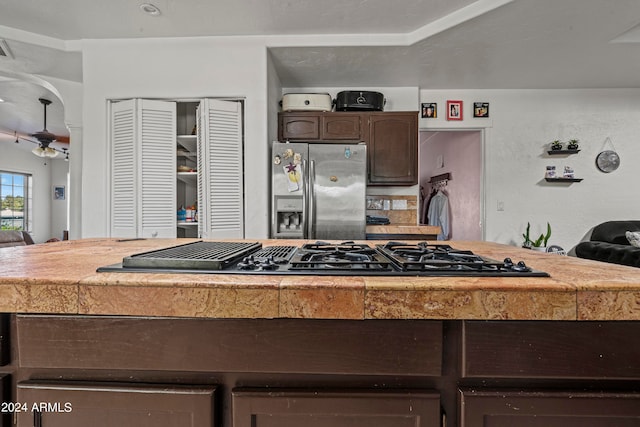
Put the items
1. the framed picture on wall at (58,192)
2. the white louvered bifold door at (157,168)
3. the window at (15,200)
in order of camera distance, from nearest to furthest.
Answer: the white louvered bifold door at (157,168), the window at (15,200), the framed picture on wall at (58,192)

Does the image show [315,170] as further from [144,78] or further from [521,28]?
[521,28]

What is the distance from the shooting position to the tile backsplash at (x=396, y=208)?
12.5 feet

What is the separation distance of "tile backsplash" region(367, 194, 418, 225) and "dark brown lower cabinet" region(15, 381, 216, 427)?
Answer: 10.9ft

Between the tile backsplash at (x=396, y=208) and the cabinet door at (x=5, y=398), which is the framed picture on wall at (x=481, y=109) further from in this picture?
the cabinet door at (x=5, y=398)

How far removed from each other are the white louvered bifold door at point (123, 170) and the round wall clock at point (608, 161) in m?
5.28

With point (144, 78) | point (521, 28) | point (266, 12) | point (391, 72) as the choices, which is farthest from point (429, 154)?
point (144, 78)

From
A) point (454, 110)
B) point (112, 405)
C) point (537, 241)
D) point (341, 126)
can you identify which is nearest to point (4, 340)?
point (112, 405)

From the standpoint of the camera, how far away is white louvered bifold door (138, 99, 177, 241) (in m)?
2.84

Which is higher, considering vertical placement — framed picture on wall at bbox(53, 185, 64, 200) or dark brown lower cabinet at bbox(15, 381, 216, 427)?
framed picture on wall at bbox(53, 185, 64, 200)

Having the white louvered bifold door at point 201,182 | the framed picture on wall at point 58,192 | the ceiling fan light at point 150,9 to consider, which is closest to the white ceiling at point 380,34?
the ceiling fan light at point 150,9

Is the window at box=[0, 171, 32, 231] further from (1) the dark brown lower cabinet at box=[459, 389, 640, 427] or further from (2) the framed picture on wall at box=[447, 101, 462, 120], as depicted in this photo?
(1) the dark brown lower cabinet at box=[459, 389, 640, 427]

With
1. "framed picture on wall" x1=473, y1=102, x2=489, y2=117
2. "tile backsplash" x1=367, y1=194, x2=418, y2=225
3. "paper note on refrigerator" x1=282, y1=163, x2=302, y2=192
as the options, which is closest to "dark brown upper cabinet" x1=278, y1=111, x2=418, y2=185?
"tile backsplash" x1=367, y1=194, x2=418, y2=225

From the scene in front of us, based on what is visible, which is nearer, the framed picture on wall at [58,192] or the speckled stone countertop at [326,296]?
the speckled stone countertop at [326,296]

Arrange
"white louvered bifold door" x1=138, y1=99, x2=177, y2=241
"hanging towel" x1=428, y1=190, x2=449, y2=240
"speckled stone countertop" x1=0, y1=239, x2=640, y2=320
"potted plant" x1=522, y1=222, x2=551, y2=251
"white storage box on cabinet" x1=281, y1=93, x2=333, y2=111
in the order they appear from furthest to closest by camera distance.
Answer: "hanging towel" x1=428, y1=190, x2=449, y2=240, "potted plant" x1=522, y1=222, x2=551, y2=251, "white storage box on cabinet" x1=281, y1=93, x2=333, y2=111, "white louvered bifold door" x1=138, y1=99, x2=177, y2=241, "speckled stone countertop" x1=0, y1=239, x2=640, y2=320
